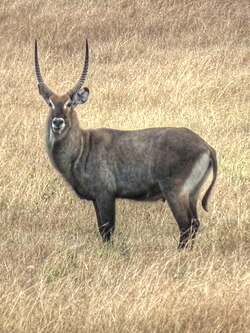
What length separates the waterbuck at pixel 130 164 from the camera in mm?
7918

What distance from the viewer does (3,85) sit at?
14.8 metres

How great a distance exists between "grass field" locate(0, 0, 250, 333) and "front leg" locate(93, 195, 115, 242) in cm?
11

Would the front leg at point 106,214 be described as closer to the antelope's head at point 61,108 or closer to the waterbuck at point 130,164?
the waterbuck at point 130,164

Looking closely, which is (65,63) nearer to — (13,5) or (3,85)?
(3,85)

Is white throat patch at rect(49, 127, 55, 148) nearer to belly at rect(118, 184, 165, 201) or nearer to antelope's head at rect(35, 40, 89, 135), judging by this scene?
antelope's head at rect(35, 40, 89, 135)

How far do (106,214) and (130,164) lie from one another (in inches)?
18.4

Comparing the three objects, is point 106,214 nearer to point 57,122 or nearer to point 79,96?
point 57,122

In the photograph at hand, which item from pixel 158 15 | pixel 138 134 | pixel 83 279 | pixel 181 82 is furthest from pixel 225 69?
pixel 83 279

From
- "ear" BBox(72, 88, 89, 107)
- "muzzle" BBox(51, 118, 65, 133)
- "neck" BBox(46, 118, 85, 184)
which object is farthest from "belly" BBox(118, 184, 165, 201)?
"ear" BBox(72, 88, 89, 107)

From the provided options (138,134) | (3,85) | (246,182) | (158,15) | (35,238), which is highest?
(138,134)

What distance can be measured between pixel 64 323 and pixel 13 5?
636 inches

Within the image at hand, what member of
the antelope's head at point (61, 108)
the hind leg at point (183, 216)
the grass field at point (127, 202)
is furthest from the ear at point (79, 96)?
the hind leg at point (183, 216)

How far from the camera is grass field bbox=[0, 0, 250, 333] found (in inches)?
236

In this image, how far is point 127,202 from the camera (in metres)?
9.17
